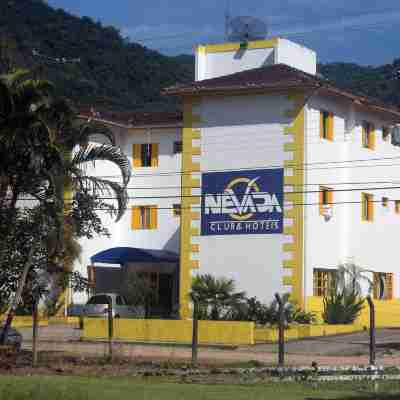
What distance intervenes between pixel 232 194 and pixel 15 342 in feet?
53.1

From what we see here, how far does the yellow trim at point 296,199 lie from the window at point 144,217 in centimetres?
1251

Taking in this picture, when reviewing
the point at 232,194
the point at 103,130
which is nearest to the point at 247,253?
the point at 232,194

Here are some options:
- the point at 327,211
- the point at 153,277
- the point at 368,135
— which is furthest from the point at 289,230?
the point at 153,277

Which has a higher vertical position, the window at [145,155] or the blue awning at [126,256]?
the window at [145,155]

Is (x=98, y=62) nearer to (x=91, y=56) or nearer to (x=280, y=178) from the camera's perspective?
(x=91, y=56)

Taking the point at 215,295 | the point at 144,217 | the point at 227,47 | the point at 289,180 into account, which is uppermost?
the point at 227,47

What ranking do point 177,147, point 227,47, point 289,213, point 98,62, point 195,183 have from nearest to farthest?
point 289,213
point 195,183
point 227,47
point 177,147
point 98,62

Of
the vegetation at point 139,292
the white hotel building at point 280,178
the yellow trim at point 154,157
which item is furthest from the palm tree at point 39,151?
the yellow trim at point 154,157

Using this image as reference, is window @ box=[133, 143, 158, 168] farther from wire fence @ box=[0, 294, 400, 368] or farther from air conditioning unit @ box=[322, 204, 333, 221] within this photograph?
wire fence @ box=[0, 294, 400, 368]

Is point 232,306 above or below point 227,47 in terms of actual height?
below

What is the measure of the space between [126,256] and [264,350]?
710 inches

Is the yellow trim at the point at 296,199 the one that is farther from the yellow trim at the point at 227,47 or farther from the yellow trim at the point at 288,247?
the yellow trim at the point at 227,47

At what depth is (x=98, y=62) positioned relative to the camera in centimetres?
10581

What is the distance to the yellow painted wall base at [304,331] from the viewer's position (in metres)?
37.9
